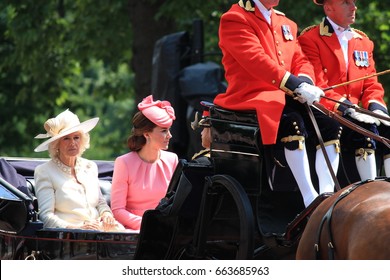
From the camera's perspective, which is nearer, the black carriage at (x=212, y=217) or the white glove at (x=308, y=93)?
the white glove at (x=308, y=93)

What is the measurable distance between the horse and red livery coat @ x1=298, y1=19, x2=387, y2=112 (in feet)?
4.44

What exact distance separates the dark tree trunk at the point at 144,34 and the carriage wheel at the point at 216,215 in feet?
28.3

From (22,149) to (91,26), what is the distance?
368 cm

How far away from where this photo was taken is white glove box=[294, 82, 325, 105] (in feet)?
20.9

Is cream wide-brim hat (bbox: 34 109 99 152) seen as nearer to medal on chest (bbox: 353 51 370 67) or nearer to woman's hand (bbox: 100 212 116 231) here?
woman's hand (bbox: 100 212 116 231)

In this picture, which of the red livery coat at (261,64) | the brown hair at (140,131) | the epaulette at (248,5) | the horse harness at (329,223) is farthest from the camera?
the brown hair at (140,131)

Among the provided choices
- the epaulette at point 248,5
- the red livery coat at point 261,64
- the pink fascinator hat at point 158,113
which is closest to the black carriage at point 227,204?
the red livery coat at point 261,64

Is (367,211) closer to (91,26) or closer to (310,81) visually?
(310,81)

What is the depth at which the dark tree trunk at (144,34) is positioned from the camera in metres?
15.6

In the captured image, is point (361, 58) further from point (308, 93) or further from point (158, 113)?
point (158, 113)

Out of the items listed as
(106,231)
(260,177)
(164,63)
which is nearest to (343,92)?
(260,177)

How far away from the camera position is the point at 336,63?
7.07 metres

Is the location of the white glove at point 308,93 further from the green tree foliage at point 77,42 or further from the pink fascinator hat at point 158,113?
the green tree foliage at point 77,42

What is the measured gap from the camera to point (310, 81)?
6707mm
